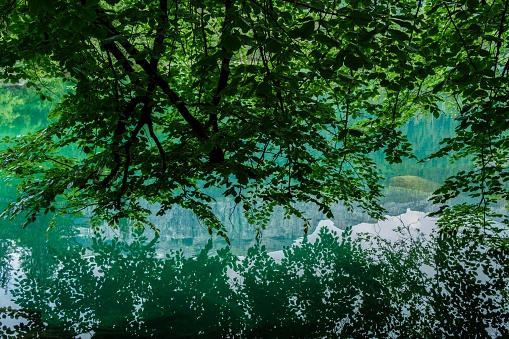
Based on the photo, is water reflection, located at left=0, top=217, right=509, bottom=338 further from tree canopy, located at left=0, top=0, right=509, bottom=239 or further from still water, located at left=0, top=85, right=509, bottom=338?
tree canopy, located at left=0, top=0, right=509, bottom=239

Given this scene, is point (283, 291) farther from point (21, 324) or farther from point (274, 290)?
point (21, 324)

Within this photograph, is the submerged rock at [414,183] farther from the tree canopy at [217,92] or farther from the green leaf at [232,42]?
the green leaf at [232,42]

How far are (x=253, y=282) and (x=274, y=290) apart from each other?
0.72 metres

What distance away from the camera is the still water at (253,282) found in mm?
7074

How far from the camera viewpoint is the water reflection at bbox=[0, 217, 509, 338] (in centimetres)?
706

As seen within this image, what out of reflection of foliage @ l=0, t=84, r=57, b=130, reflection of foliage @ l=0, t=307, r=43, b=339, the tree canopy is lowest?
reflection of foliage @ l=0, t=307, r=43, b=339

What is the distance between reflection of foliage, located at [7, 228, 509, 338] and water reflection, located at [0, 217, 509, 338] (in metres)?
0.02

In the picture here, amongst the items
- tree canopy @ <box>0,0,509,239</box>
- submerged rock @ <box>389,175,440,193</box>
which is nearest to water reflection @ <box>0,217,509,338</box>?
tree canopy @ <box>0,0,509,239</box>

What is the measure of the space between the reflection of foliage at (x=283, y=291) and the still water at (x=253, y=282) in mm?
28

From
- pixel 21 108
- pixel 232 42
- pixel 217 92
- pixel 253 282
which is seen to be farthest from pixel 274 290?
pixel 21 108

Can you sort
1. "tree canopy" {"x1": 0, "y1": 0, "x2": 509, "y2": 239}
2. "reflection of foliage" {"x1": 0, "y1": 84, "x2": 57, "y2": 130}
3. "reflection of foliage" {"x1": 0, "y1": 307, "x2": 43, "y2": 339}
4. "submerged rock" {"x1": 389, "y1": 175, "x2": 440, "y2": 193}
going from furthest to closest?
"reflection of foliage" {"x1": 0, "y1": 84, "x2": 57, "y2": 130} < "submerged rock" {"x1": 389, "y1": 175, "x2": 440, "y2": 193} < "reflection of foliage" {"x1": 0, "y1": 307, "x2": 43, "y2": 339} < "tree canopy" {"x1": 0, "y1": 0, "x2": 509, "y2": 239}

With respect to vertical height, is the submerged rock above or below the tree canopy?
above

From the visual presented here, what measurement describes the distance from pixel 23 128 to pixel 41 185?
32.0 meters

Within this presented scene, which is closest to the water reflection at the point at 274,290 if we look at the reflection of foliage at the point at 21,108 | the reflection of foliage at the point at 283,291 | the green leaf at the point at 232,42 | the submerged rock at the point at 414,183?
the reflection of foliage at the point at 283,291
